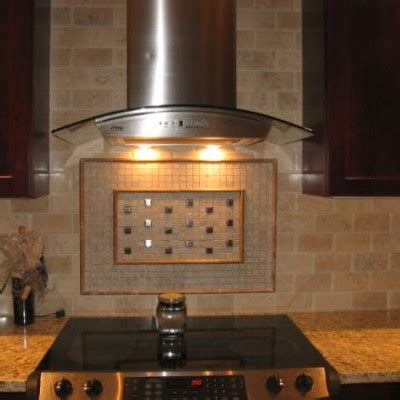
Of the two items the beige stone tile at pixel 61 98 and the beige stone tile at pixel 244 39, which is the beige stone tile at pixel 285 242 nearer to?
the beige stone tile at pixel 244 39

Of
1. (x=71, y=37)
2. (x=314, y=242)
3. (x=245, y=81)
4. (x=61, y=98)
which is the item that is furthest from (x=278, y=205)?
(x=71, y=37)

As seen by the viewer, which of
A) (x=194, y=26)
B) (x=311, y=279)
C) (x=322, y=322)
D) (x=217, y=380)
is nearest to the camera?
(x=217, y=380)

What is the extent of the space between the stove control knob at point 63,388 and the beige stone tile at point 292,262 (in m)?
1.04

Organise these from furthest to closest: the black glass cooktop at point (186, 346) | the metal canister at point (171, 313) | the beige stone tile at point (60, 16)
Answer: the beige stone tile at point (60, 16) → the metal canister at point (171, 313) → the black glass cooktop at point (186, 346)

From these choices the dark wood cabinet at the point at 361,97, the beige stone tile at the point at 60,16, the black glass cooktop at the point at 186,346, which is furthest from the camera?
the beige stone tile at the point at 60,16

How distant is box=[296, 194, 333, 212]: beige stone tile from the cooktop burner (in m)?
0.54

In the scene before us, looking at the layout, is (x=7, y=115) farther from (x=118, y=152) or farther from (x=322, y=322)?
(x=322, y=322)

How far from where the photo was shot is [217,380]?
1.52 metres

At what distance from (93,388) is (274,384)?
0.55 metres

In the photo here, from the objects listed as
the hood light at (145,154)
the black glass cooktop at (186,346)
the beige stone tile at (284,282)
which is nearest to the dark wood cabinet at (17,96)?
the hood light at (145,154)

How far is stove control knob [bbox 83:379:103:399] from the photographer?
4.93 ft

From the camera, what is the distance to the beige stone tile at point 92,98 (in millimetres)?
2119

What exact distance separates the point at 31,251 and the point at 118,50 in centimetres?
91

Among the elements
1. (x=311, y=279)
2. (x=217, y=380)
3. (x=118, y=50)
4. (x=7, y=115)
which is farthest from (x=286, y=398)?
(x=118, y=50)
